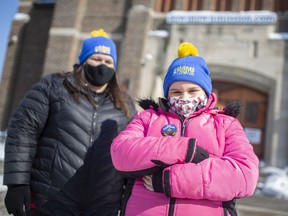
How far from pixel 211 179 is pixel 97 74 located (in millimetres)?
1301

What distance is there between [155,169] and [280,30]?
34.4 ft

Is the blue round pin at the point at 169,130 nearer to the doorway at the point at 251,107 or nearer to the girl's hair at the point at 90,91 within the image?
the girl's hair at the point at 90,91

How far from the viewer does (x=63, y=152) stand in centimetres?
205

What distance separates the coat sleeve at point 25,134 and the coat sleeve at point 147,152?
0.71 m

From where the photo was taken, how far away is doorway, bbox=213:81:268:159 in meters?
10.5

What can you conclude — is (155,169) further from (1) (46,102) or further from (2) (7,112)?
(2) (7,112)

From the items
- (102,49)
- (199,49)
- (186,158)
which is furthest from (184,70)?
(199,49)

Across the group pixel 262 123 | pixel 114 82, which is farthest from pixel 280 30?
pixel 114 82

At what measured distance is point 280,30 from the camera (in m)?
10.4

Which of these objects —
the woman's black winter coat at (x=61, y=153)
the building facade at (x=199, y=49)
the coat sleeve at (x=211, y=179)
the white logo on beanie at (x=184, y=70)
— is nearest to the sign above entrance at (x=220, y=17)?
the building facade at (x=199, y=49)

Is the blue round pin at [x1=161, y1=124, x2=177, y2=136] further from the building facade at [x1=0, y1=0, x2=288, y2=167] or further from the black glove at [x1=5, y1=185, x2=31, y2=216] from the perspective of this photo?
the building facade at [x1=0, y1=0, x2=288, y2=167]

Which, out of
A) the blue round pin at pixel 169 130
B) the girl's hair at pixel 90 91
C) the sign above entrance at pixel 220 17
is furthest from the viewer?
the sign above entrance at pixel 220 17

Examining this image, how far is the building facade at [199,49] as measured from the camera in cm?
1016

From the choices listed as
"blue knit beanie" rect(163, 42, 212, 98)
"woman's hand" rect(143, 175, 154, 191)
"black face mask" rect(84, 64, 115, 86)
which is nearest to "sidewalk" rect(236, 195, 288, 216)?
"black face mask" rect(84, 64, 115, 86)
